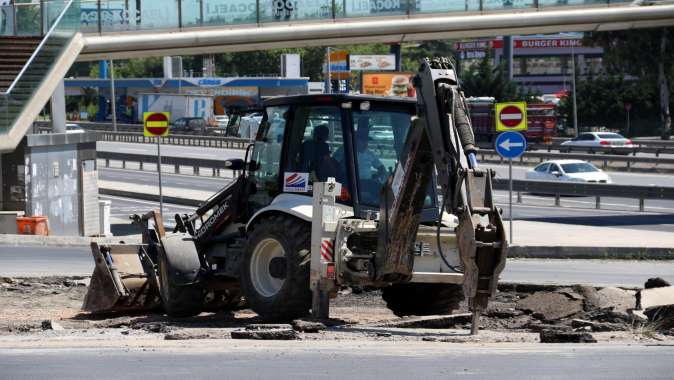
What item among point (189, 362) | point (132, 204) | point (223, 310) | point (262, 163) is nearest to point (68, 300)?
point (223, 310)

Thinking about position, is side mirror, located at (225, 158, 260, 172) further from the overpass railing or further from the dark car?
the dark car

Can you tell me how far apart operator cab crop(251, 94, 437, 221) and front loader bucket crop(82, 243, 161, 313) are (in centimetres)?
221

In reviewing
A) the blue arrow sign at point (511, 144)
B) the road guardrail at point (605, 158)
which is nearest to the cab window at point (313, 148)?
the blue arrow sign at point (511, 144)

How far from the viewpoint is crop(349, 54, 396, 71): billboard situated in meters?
85.1

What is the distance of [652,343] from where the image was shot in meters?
10.8

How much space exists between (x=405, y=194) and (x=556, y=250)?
41.5ft

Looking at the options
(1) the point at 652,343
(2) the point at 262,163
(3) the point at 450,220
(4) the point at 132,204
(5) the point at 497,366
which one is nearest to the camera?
(5) the point at 497,366

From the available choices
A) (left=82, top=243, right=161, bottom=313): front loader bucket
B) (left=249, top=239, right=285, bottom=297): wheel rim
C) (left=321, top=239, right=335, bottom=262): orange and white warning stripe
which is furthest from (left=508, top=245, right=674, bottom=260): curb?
(left=321, top=239, right=335, bottom=262): orange and white warning stripe

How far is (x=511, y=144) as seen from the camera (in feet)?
84.4

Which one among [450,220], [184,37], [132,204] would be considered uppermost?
[184,37]

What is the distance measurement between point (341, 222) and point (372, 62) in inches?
2914

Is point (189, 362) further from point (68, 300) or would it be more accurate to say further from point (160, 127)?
point (160, 127)

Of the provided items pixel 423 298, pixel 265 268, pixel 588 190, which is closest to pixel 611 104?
pixel 588 190

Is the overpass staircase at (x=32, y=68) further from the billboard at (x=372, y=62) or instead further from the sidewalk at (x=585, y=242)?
the billboard at (x=372, y=62)
